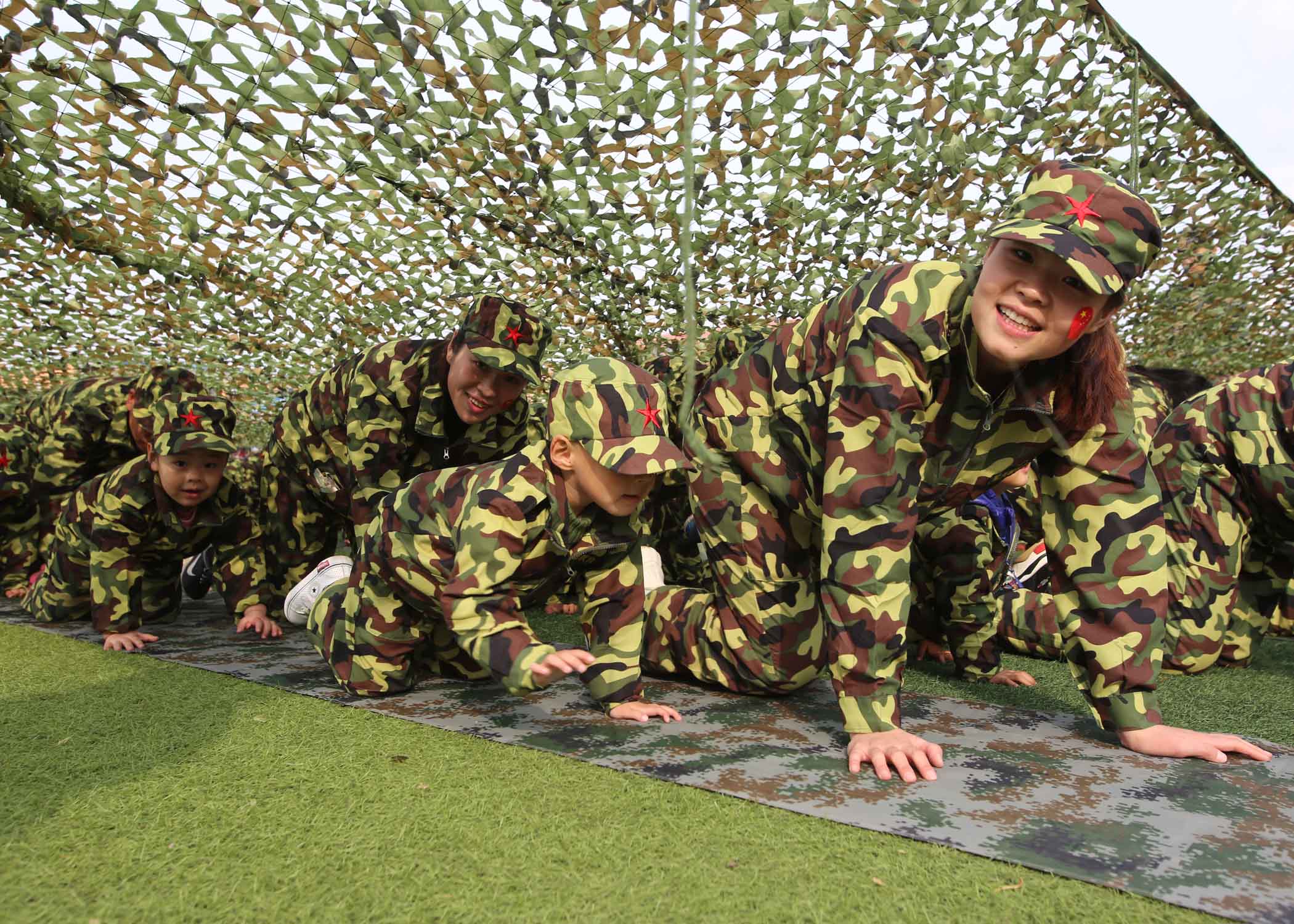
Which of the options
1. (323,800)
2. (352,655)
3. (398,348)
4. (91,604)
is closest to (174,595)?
(91,604)

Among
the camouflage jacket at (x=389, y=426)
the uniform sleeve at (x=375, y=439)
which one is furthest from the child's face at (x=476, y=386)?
the uniform sleeve at (x=375, y=439)

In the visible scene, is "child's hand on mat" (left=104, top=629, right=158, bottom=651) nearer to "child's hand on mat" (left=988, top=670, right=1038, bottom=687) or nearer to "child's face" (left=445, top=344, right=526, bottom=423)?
"child's face" (left=445, top=344, right=526, bottom=423)

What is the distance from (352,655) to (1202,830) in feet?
6.72

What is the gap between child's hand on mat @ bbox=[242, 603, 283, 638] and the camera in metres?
3.40

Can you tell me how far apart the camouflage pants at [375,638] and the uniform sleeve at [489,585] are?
1.26 feet

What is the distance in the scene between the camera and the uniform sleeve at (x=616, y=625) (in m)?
2.24

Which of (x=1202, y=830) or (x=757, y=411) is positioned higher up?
(x=757, y=411)

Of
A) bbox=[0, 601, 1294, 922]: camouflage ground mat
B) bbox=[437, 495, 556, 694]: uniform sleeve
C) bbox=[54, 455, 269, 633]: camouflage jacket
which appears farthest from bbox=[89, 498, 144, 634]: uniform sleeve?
bbox=[437, 495, 556, 694]: uniform sleeve

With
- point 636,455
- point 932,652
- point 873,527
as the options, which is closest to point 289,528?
point 636,455

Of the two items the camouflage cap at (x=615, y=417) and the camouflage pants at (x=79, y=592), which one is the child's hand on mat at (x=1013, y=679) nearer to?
the camouflage cap at (x=615, y=417)

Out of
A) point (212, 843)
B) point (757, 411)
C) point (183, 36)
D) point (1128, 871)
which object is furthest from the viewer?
point (183, 36)

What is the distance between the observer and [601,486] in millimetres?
2061

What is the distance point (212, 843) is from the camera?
1399 millimetres

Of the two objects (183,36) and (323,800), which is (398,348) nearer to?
(183,36)
